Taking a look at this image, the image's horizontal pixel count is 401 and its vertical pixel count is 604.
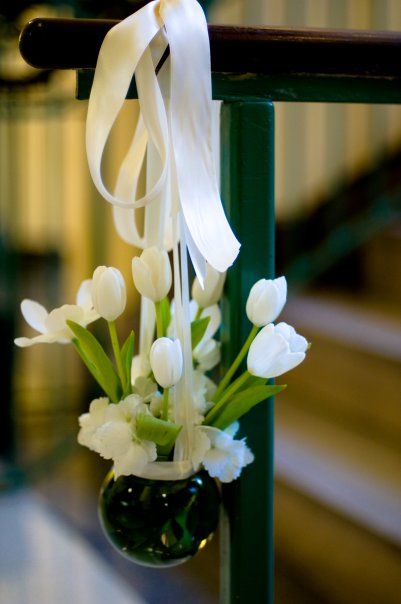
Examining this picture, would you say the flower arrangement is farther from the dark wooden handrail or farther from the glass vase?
the dark wooden handrail

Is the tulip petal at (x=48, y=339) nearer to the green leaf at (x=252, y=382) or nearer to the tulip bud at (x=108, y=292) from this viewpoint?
the tulip bud at (x=108, y=292)

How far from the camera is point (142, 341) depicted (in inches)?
34.1

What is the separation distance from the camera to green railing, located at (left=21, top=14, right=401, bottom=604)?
79cm

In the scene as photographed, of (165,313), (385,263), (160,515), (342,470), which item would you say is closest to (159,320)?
(165,313)

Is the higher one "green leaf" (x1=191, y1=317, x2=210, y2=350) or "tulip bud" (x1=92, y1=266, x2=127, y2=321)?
"tulip bud" (x1=92, y1=266, x2=127, y2=321)

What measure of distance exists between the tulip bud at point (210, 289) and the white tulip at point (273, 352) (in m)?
0.10

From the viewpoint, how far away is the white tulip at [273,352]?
75 cm

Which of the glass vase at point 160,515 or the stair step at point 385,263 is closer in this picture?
the glass vase at point 160,515

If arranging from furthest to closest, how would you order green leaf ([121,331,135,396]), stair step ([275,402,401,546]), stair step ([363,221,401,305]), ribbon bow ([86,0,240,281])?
stair step ([363,221,401,305]) → stair step ([275,402,401,546]) → green leaf ([121,331,135,396]) → ribbon bow ([86,0,240,281])

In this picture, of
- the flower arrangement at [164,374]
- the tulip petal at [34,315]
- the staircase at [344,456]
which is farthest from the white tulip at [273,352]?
the staircase at [344,456]

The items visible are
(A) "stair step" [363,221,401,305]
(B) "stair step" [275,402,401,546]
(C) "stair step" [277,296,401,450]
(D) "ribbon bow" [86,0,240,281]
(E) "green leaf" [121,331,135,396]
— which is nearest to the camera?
(D) "ribbon bow" [86,0,240,281]

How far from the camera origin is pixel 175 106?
73 centimetres

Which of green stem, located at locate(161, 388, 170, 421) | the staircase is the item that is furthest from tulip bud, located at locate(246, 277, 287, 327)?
the staircase

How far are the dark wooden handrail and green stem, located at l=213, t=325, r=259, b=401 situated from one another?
0.77ft
